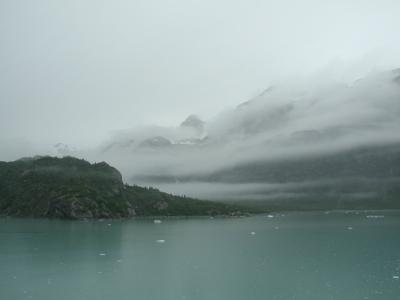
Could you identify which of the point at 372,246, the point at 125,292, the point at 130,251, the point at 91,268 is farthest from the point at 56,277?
the point at 372,246

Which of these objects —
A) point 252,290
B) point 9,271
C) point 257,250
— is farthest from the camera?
point 257,250

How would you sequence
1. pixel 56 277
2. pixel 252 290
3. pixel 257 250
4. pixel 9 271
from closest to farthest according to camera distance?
pixel 252 290 < pixel 56 277 < pixel 9 271 < pixel 257 250

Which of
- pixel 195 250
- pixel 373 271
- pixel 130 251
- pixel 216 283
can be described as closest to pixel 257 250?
pixel 195 250

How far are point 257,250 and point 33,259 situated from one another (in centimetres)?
3144

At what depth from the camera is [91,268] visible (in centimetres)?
5597

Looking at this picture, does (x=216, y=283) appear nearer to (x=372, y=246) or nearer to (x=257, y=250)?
(x=257, y=250)

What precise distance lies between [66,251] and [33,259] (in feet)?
34.0

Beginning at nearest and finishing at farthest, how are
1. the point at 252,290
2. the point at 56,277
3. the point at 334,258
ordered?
the point at 252,290 < the point at 56,277 < the point at 334,258

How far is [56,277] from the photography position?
49.6 meters

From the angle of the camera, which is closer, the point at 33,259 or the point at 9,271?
the point at 9,271

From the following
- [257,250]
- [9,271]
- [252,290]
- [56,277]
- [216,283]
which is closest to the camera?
[252,290]

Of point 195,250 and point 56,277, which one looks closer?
point 56,277

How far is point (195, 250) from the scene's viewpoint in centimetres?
7425

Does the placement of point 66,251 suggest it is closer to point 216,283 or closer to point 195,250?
point 195,250
